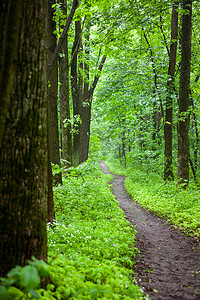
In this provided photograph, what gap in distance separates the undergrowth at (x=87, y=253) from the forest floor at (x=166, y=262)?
0.33 meters

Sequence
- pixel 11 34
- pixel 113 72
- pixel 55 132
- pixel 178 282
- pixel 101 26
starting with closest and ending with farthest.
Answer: pixel 11 34 → pixel 178 282 → pixel 55 132 → pixel 101 26 → pixel 113 72

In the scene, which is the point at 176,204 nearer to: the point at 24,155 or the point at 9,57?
the point at 24,155

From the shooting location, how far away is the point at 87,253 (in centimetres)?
408

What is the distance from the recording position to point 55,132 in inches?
282

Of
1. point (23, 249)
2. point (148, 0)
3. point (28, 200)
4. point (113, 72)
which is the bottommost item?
point (23, 249)

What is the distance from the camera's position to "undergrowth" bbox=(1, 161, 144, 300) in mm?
2730

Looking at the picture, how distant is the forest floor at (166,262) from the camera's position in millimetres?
3688

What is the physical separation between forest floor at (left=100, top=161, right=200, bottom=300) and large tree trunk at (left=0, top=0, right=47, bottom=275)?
2432 mm

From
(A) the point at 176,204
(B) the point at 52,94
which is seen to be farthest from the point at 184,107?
(B) the point at 52,94

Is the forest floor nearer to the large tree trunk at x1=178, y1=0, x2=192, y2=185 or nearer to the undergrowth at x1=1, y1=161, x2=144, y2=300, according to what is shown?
the undergrowth at x1=1, y1=161, x2=144, y2=300

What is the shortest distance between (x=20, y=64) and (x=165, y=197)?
342 inches

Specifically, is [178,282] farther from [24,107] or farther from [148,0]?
[148,0]

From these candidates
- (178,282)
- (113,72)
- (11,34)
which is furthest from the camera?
(113,72)

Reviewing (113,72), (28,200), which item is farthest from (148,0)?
(28,200)
